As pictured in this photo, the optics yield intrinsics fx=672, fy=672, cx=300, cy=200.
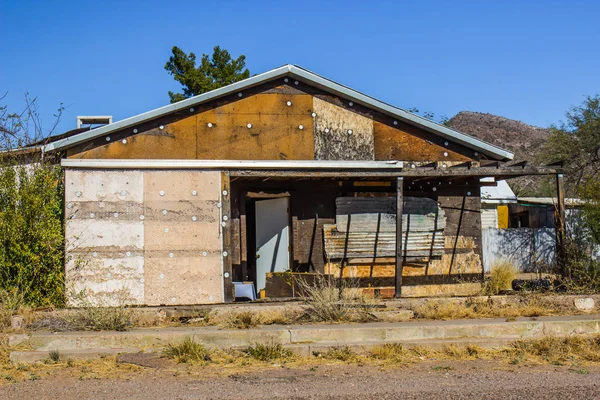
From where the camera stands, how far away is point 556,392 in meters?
6.95

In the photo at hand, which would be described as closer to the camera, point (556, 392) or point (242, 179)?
point (556, 392)

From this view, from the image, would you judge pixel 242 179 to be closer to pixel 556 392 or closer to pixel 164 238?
pixel 164 238

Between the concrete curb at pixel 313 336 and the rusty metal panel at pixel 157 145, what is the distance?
12.1 feet

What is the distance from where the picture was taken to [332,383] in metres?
7.54

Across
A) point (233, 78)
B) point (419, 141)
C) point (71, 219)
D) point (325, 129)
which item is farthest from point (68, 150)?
point (233, 78)

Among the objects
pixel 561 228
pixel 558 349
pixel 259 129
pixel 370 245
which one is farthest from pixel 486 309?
pixel 259 129

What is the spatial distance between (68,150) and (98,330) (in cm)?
376

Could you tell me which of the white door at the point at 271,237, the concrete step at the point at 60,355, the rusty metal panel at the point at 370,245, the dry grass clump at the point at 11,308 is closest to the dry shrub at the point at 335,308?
the rusty metal panel at the point at 370,245

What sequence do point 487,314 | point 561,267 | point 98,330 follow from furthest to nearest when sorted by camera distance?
point 561,267, point 487,314, point 98,330

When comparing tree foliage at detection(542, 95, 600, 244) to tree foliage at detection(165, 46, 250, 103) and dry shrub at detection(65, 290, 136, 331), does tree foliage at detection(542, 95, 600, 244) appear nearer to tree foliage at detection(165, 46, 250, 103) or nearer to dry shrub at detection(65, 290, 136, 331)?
tree foliage at detection(165, 46, 250, 103)

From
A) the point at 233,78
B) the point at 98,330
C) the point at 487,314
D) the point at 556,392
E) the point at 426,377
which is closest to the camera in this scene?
the point at 556,392

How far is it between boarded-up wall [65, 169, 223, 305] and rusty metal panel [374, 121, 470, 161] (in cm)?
339

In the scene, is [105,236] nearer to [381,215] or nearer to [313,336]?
[313,336]

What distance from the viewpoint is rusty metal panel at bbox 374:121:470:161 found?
42.9 feet
